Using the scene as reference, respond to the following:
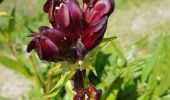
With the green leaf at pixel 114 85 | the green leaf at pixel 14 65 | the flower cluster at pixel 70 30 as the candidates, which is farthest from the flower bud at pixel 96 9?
the green leaf at pixel 14 65

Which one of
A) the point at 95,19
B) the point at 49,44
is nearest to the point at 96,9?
the point at 95,19

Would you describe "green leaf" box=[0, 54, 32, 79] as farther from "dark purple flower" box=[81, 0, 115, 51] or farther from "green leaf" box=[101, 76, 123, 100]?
"dark purple flower" box=[81, 0, 115, 51]

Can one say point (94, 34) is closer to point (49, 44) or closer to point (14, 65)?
point (49, 44)

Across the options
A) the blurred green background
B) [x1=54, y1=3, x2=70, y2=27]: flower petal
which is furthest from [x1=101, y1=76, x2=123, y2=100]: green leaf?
[x1=54, y1=3, x2=70, y2=27]: flower petal

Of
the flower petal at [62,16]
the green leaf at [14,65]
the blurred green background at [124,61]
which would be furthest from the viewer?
the green leaf at [14,65]

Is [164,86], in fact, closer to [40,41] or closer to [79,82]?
[79,82]

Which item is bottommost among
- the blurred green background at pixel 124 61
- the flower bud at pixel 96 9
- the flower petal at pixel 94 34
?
the blurred green background at pixel 124 61

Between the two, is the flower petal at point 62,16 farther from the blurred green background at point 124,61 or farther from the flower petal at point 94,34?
the blurred green background at point 124,61

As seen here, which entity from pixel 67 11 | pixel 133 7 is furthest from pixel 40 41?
pixel 133 7
